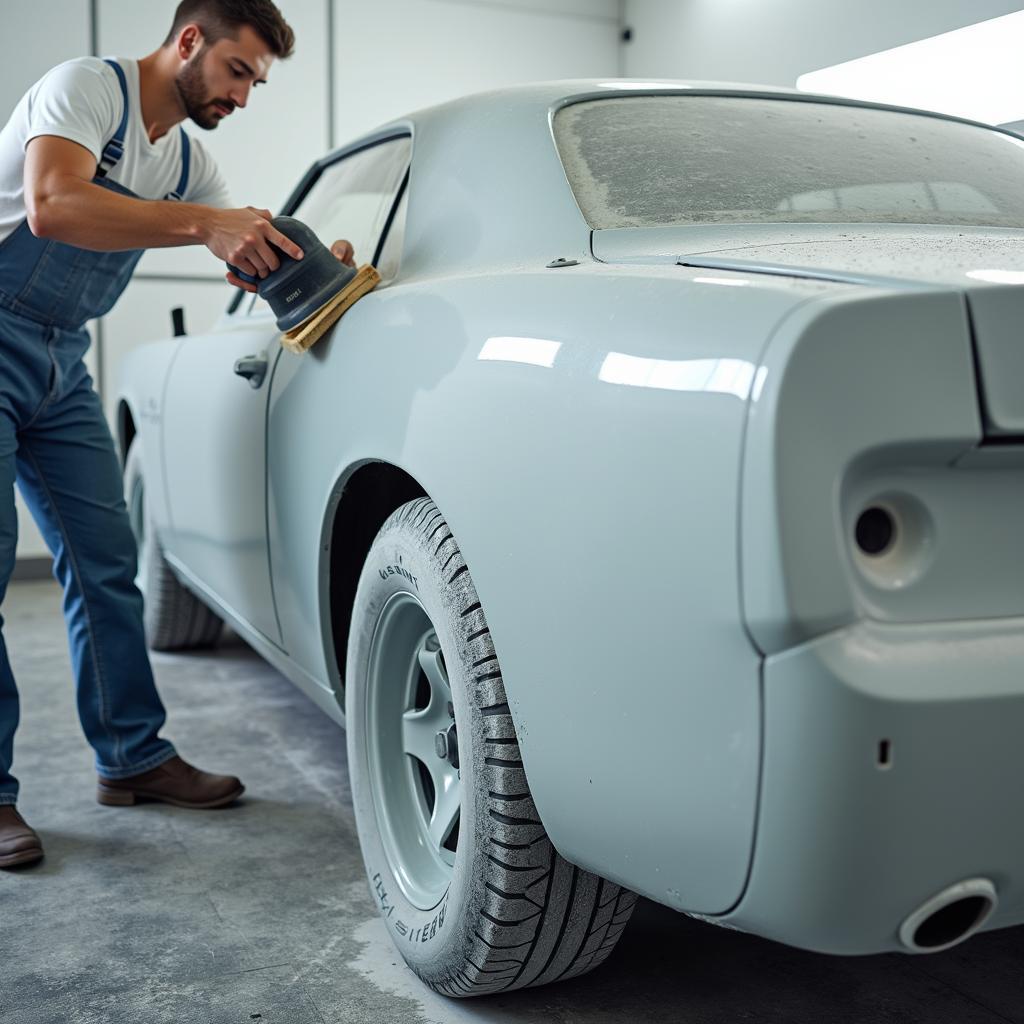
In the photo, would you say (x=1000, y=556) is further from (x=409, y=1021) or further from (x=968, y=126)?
(x=968, y=126)

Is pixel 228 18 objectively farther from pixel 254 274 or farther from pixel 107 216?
pixel 254 274

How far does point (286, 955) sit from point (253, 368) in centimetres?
114

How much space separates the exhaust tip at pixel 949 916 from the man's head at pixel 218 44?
2.03m

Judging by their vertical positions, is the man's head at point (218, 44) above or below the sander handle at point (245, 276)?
above

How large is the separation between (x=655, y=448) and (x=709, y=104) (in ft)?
3.70

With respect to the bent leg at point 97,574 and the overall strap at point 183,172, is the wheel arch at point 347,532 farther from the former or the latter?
the overall strap at point 183,172

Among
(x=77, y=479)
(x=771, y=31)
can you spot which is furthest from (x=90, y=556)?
(x=771, y=31)

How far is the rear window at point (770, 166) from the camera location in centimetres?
173

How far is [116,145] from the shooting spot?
234 cm

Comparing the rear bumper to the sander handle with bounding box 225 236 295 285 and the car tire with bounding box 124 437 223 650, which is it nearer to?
the sander handle with bounding box 225 236 295 285

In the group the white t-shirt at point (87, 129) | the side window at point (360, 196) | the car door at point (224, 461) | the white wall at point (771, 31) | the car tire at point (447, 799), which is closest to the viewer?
the car tire at point (447, 799)

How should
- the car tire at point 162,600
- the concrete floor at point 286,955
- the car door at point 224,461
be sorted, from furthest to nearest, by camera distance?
the car tire at point 162,600
the car door at point 224,461
the concrete floor at point 286,955

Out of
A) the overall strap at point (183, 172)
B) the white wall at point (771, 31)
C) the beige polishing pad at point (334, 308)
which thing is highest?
the white wall at point (771, 31)

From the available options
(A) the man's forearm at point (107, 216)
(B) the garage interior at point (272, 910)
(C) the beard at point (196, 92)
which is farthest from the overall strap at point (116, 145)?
(B) the garage interior at point (272, 910)
